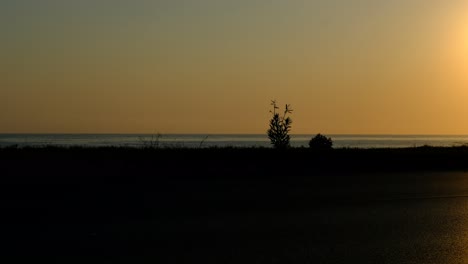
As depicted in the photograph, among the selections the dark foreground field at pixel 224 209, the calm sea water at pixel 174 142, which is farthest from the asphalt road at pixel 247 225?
the calm sea water at pixel 174 142

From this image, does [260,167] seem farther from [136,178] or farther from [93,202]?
[93,202]

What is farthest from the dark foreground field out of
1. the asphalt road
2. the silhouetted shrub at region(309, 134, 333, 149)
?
the silhouetted shrub at region(309, 134, 333, 149)

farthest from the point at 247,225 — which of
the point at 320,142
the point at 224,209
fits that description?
the point at 320,142

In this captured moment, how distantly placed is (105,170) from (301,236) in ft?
28.9

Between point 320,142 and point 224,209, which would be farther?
point 320,142

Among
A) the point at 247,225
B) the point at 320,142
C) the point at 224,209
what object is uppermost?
the point at 320,142

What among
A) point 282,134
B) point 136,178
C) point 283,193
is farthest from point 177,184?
point 282,134

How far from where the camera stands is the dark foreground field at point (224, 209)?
8.05 meters

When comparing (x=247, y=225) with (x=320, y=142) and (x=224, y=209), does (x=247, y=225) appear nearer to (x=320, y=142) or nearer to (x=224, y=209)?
(x=224, y=209)

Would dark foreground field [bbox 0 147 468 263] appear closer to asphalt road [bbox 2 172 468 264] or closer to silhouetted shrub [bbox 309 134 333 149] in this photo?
asphalt road [bbox 2 172 468 264]

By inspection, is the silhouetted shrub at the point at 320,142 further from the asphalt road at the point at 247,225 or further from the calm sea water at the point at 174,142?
the asphalt road at the point at 247,225

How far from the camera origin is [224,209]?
11.4 metres

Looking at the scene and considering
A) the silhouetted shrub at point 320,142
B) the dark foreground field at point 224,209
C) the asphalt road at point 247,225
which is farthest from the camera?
the silhouetted shrub at point 320,142

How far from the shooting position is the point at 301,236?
9.07 m
